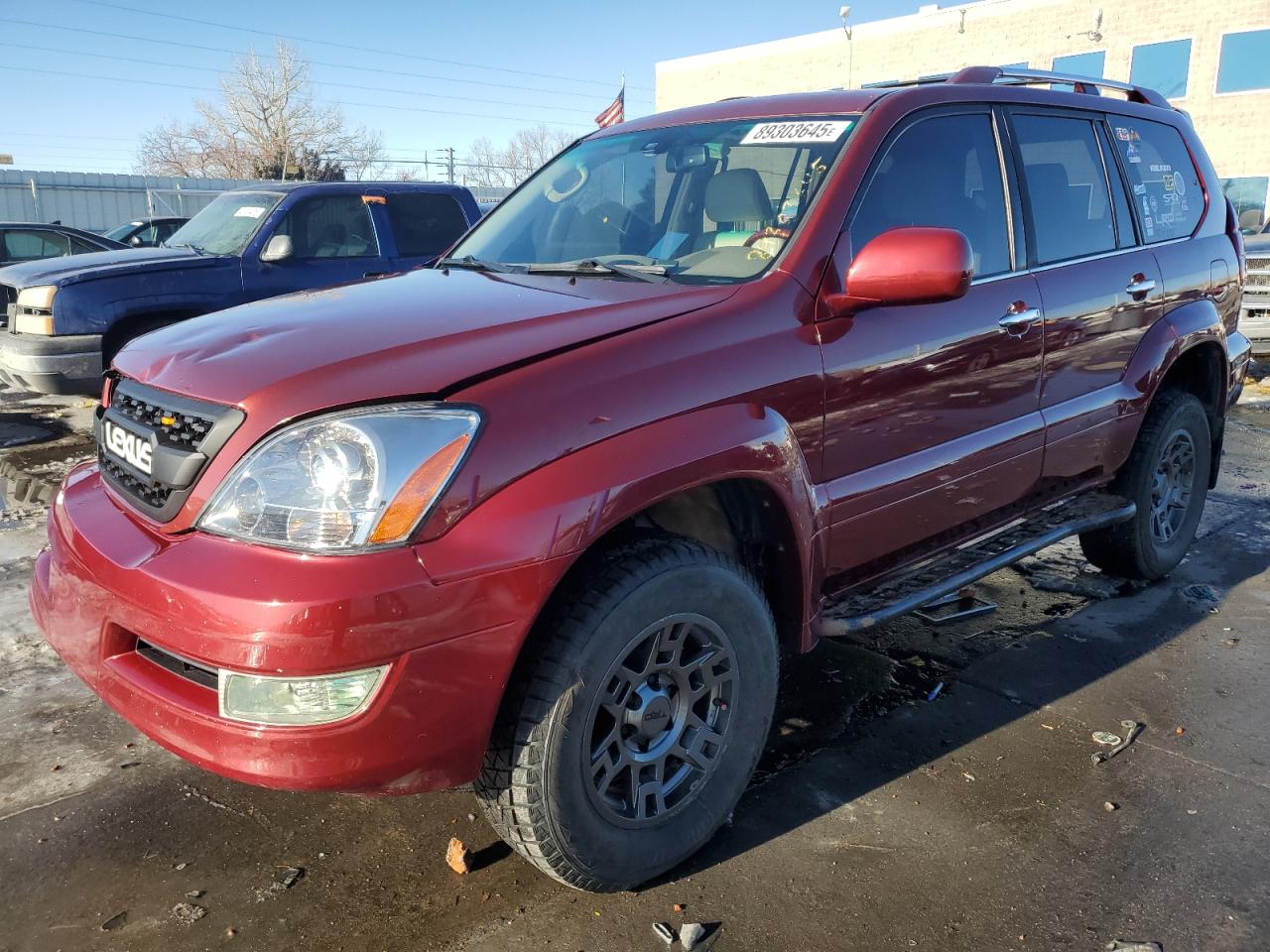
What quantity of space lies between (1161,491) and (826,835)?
2696 mm

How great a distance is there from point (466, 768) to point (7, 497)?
5.01m

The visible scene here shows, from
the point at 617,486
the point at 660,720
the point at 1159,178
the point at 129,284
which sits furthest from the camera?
the point at 129,284

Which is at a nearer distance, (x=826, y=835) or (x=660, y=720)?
(x=660, y=720)

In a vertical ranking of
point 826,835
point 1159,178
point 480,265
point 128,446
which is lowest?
Result: point 826,835

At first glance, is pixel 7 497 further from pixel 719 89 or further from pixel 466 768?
pixel 719 89

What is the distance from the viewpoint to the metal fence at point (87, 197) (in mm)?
22656

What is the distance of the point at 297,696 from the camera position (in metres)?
1.91

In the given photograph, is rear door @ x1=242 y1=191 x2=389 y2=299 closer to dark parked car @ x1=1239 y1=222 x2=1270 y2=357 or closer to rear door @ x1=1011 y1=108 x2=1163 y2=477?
rear door @ x1=1011 y1=108 x2=1163 y2=477

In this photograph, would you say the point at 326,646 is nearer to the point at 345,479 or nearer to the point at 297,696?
the point at 297,696

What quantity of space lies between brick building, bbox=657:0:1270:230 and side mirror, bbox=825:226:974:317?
65.8 feet

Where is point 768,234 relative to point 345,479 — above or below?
above

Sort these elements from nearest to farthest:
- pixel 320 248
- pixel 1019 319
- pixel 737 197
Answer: pixel 737 197 < pixel 1019 319 < pixel 320 248

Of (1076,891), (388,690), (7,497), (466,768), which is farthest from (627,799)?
(7,497)

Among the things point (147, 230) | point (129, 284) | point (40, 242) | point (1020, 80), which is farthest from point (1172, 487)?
point (147, 230)
